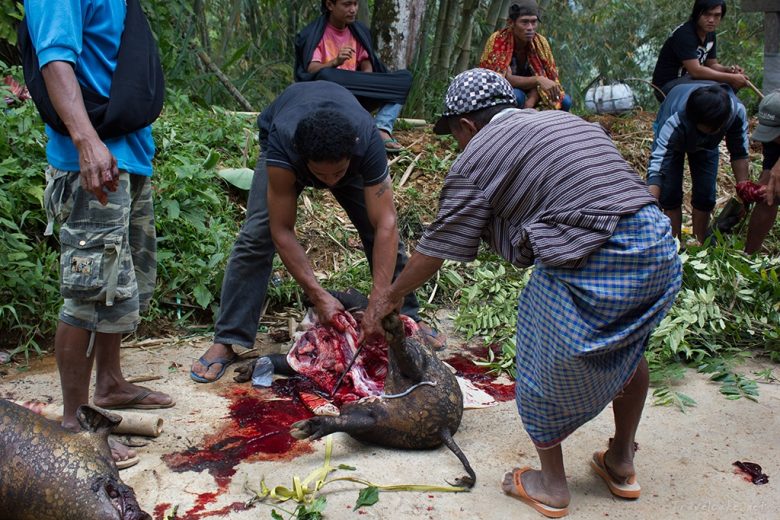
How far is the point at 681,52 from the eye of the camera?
22.5 ft

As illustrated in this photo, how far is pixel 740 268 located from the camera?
475cm

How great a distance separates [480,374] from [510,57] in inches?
144

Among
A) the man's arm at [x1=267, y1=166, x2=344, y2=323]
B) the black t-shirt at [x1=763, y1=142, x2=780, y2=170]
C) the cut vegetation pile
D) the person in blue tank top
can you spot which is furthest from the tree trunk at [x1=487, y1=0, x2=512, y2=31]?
the person in blue tank top

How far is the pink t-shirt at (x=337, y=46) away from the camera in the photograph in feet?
20.7

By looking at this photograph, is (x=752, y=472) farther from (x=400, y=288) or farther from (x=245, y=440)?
(x=245, y=440)

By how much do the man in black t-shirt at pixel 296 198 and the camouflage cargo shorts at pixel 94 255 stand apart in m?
0.74

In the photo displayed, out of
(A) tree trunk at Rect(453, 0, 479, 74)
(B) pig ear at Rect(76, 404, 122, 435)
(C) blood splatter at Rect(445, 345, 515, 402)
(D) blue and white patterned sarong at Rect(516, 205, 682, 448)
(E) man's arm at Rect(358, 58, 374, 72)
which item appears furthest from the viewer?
(A) tree trunk at Rect(453, 0, 479, 74)

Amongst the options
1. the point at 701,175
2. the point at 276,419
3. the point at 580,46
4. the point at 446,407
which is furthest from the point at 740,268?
the point at 580,46

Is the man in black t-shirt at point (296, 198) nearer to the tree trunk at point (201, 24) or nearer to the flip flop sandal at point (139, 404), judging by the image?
the flip flop sandal at point (139, 404)

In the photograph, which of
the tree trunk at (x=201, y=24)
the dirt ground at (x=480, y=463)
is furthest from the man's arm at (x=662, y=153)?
the tree trunk at (x=201, y=24)

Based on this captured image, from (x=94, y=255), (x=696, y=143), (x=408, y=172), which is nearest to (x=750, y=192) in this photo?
(x=696, y=143)

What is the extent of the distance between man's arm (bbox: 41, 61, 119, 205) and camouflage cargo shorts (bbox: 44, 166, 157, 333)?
211 mm

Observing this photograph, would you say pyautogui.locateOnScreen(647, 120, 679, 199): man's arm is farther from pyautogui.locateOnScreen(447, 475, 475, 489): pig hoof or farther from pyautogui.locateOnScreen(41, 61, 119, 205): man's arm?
pyautogui.locateOnScreen(41, 61, 119, 205): man's arm

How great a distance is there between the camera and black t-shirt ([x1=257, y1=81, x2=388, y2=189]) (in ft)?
11.8
